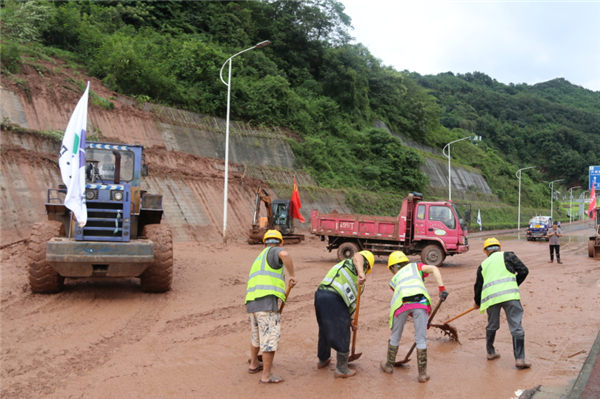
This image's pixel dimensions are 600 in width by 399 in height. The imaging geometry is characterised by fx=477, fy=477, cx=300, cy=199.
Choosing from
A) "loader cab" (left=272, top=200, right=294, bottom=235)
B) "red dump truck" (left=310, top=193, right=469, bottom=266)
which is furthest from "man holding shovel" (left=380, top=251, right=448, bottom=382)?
"loader cab" (left=272, top=200, right=294, bottom=235)

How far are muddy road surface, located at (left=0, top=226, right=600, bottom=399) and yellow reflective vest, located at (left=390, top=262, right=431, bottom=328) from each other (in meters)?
0.97

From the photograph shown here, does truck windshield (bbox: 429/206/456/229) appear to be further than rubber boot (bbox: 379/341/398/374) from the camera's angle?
Yes

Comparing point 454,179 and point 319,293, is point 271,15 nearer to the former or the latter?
point 454,179

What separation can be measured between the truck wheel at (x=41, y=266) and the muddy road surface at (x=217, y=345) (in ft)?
0.75

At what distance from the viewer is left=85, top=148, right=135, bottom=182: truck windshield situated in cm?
1013

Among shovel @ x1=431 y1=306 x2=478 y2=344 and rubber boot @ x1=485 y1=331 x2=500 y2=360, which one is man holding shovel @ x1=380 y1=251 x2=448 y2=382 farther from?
shovel @ x1=431 y1=306 x2=478 y2=344

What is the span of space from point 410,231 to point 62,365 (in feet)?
42.4

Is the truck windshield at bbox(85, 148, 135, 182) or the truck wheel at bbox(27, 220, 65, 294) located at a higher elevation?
the truck windshield at bbox(85, 148, 135, 182)

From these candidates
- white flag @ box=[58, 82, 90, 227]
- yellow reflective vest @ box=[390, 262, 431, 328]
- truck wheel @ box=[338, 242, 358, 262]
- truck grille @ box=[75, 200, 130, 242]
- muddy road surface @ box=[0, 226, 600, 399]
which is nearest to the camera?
muddy road surface @ box=[0, 226, 600, 399]

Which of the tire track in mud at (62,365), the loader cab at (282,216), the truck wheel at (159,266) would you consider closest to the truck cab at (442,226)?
the loader cab at (282,216)

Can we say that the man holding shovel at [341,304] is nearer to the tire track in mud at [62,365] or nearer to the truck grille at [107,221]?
the tire track in mud at [62,365]

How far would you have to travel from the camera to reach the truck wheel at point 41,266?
364 inches

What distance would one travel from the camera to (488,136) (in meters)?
96.0

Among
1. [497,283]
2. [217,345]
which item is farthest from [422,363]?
[217,345]
